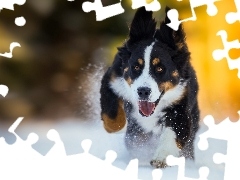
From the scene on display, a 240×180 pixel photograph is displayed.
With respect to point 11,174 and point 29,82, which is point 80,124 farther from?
point 11,174

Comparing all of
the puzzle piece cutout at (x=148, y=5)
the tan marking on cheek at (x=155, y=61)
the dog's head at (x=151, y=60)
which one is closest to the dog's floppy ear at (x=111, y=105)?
the dog's head at (x=151, y=60)

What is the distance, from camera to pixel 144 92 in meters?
3.86

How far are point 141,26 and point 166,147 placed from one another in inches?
25.3

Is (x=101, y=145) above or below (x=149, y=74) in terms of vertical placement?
below

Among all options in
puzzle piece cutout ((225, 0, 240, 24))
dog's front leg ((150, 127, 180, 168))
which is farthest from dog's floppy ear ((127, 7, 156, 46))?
dog's front leg ((150, 127, 180, 168))

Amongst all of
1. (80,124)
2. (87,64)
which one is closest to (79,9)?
(87,64)

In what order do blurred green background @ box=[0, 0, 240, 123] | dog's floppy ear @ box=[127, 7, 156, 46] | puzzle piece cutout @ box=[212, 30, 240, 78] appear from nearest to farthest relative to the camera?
1. puzzle piece cutout @ box=[212, 30, 240, 78]
2. dog's floppy ear @ box=[127, 7, 156, 46]
3. blurred green background @ box=[0, 0, 240, 123]

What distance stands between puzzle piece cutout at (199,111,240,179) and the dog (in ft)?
0.52

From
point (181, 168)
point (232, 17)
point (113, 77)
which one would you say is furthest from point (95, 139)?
point (232, 17)

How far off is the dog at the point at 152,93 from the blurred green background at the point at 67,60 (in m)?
0.18

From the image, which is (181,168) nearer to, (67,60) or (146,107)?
(146,107)

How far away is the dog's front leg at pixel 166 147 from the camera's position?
4015 millimetres

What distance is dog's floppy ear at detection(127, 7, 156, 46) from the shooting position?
3.95 m

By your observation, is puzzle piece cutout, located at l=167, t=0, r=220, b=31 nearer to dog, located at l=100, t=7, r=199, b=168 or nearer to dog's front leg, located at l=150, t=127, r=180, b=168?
dog, located at l=100, t=7, r=199, b=168
